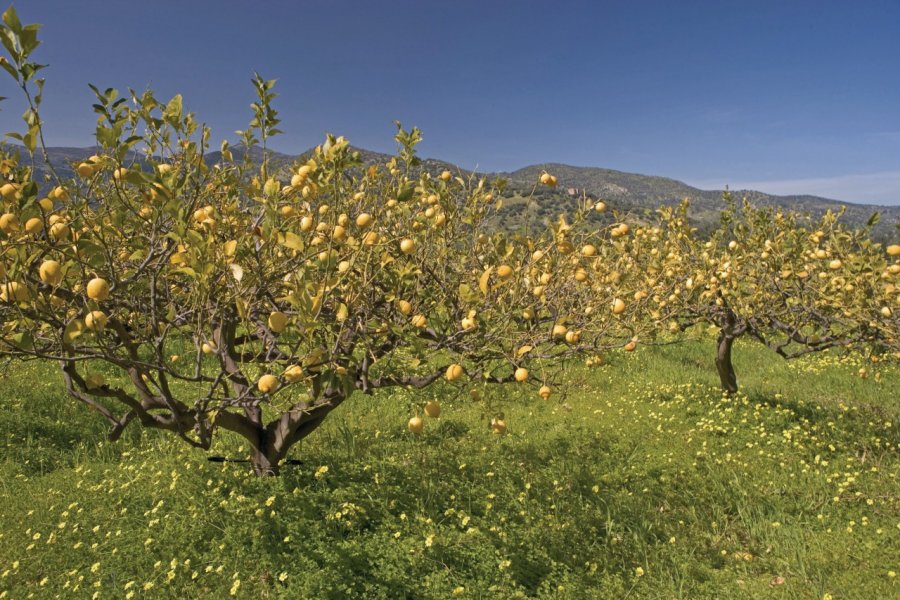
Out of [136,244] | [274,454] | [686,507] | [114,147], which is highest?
[114,147]

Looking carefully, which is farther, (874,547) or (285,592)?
(874,547)

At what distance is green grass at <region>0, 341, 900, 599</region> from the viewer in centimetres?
415

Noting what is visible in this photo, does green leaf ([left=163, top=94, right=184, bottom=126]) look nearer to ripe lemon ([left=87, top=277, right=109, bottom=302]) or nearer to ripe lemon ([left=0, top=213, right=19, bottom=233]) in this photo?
ripe lemon ([left=0, top=213, right=19, bottom=233])

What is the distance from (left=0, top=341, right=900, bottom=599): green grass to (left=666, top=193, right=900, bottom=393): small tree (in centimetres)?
140

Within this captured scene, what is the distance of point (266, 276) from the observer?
8.79 ft

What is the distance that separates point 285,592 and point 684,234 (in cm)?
722

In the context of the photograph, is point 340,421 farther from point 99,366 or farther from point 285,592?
point 99,366

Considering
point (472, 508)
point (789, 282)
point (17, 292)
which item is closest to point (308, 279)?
point (17, 292)

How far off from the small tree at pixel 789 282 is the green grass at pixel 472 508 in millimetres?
1399

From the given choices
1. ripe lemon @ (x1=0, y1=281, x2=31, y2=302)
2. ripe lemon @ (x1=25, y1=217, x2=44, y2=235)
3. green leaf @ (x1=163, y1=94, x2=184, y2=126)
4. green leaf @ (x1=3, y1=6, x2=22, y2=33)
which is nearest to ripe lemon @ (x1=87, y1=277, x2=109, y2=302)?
ripe lemon @ (x1=0, y1=281, x2=31, y2=302)

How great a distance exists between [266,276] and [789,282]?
6.92 meters

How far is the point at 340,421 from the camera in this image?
741cm

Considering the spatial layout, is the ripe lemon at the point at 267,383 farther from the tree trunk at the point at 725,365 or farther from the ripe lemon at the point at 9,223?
the tree trunk at the point at 725,365

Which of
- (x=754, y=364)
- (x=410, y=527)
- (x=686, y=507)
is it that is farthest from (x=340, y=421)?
(x=754, y=364)
